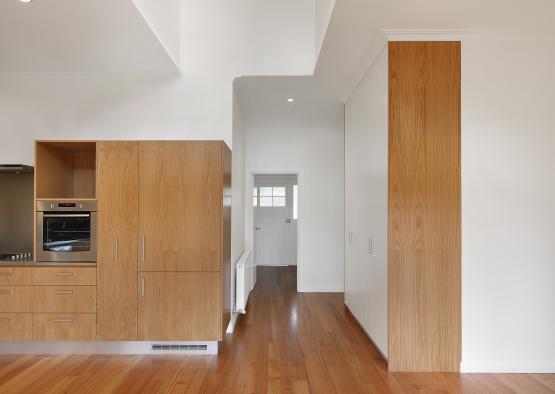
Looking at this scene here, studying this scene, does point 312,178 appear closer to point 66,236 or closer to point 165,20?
point 165,20

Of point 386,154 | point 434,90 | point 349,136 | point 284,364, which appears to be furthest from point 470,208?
point 284,364

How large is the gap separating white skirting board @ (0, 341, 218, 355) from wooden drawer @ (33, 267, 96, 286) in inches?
22.9

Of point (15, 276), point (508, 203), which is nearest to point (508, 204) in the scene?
point (508, 203)

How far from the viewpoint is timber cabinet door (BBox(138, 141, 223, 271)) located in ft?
9.39

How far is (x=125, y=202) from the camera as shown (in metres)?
2.87

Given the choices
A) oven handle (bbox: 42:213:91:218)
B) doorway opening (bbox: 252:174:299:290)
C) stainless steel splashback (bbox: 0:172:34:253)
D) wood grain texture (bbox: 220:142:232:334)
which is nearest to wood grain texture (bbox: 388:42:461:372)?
wood grain texture (bbox: 220:142:232:334)

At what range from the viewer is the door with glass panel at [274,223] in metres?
7.11

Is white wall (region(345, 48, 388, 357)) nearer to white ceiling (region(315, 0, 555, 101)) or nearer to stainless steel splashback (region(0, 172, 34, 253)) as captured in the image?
white ceiling (region(315, 0, 555, 101))

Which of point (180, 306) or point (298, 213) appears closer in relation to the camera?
point (180, 306)

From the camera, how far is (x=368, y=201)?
319 cm

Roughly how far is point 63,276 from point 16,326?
614 millimetres

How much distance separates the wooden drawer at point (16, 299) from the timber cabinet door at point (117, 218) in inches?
25.5

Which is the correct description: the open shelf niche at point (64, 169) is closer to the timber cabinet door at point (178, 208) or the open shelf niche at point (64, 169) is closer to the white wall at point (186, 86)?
the white wall at point (186, 86)

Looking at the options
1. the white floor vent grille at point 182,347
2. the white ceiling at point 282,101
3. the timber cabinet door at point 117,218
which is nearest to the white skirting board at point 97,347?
the white floor vent grille at point 182,347
